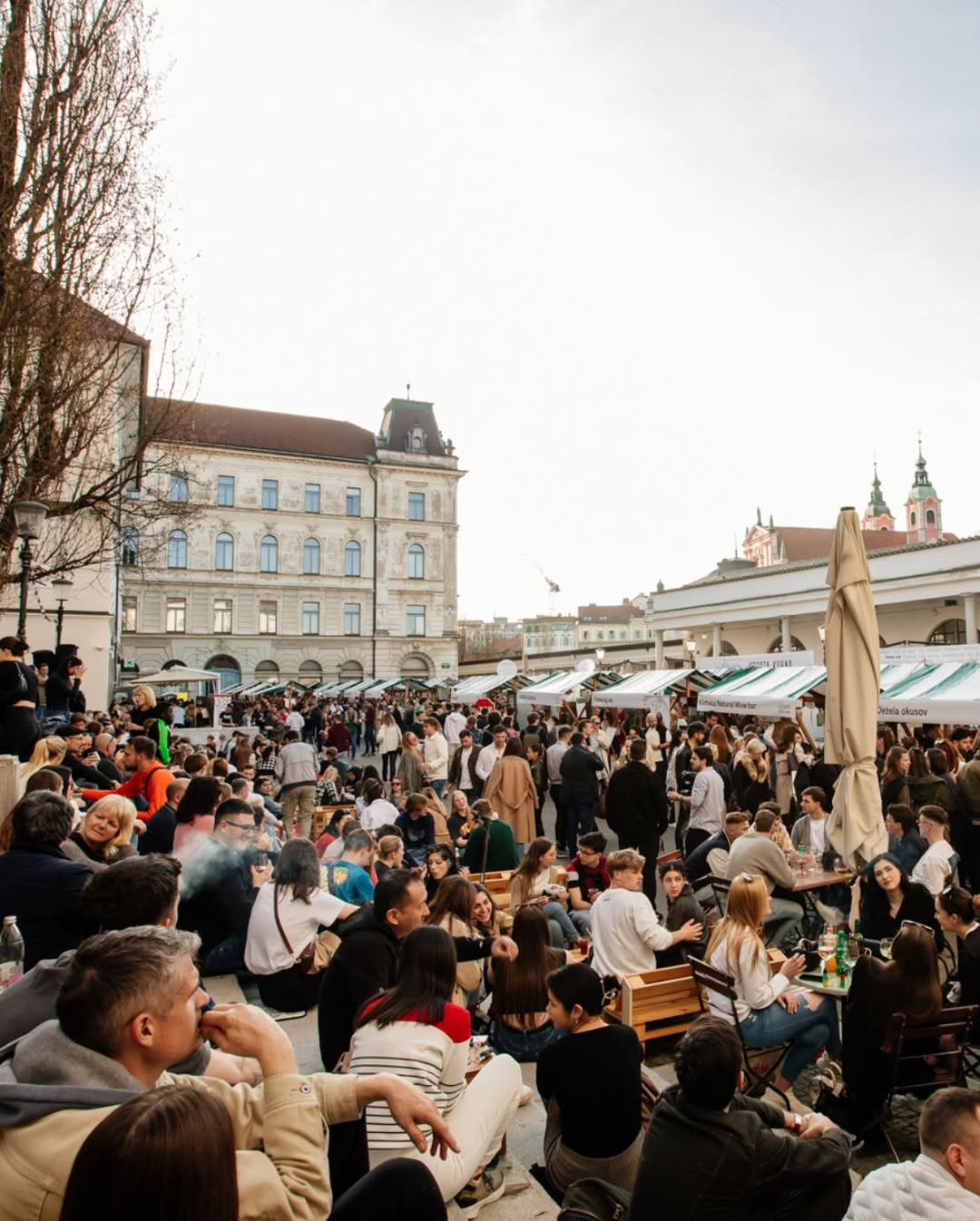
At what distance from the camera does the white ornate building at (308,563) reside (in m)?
47.9

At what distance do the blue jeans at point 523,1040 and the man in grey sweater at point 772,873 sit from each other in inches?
95.8

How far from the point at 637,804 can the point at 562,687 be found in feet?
38.7

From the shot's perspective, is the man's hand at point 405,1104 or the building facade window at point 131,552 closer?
the man's hand at point 405,1104

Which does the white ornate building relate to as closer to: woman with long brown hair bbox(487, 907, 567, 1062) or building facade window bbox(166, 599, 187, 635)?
building facade window bbox(166, 599, 187, 635)

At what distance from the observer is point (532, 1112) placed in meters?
4.26

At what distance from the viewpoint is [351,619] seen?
51.2 meters

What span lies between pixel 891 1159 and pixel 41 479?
1150 centimetres

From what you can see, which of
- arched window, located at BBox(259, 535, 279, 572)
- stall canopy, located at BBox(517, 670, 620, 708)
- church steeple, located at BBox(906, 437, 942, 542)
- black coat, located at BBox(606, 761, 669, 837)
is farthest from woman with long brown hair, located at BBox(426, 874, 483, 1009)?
church steeple, located at BBox(906, 437, 942, 542)

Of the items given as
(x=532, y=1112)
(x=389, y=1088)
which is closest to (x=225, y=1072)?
(x=389, y=1088)

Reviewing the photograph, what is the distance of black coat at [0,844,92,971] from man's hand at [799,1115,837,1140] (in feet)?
10.0

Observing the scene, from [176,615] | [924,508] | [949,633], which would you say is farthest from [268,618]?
[924,508]

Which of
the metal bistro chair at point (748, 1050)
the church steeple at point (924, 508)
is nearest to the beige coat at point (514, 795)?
the metal bistro chair at point (748, 1050)

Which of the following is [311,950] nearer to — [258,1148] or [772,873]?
[258,1148]

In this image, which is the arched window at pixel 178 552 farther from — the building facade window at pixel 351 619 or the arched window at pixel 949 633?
the arched window at pixel 949 633
